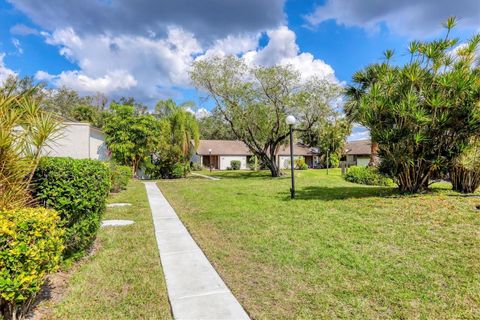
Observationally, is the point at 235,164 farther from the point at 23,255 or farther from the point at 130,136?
the point at 23,255

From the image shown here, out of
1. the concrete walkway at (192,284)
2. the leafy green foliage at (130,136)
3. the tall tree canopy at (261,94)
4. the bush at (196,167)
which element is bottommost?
the concrete walkway at (192,284)

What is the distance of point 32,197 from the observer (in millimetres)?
3770

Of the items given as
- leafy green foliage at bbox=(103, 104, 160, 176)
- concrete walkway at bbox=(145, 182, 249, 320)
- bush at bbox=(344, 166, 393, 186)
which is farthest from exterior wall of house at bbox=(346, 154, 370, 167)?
concrete walkway at bbox=(145, 182, 249, 320)

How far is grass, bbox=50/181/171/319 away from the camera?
308 cm

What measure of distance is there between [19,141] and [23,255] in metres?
1.86

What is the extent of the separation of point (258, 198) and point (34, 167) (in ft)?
27.1

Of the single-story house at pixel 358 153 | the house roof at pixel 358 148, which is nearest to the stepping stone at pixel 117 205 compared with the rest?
the single-story house at pixel 358 153

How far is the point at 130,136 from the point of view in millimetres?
21828

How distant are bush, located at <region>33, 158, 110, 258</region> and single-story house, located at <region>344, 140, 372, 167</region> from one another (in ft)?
141

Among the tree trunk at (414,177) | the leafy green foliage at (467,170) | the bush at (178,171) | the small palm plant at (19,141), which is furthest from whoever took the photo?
the bush at (178,171)

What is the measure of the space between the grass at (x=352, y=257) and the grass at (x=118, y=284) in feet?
3.30

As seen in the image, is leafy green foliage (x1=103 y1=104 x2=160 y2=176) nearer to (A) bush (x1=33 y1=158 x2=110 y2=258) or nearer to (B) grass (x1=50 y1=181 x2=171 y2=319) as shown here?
(B) grass (x1=50 y1=181 x2=171 y2=319)

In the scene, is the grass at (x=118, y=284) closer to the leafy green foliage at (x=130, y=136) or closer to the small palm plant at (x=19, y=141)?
the small palm plant at (x=19, y=141)

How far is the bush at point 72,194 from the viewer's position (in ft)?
12.6
